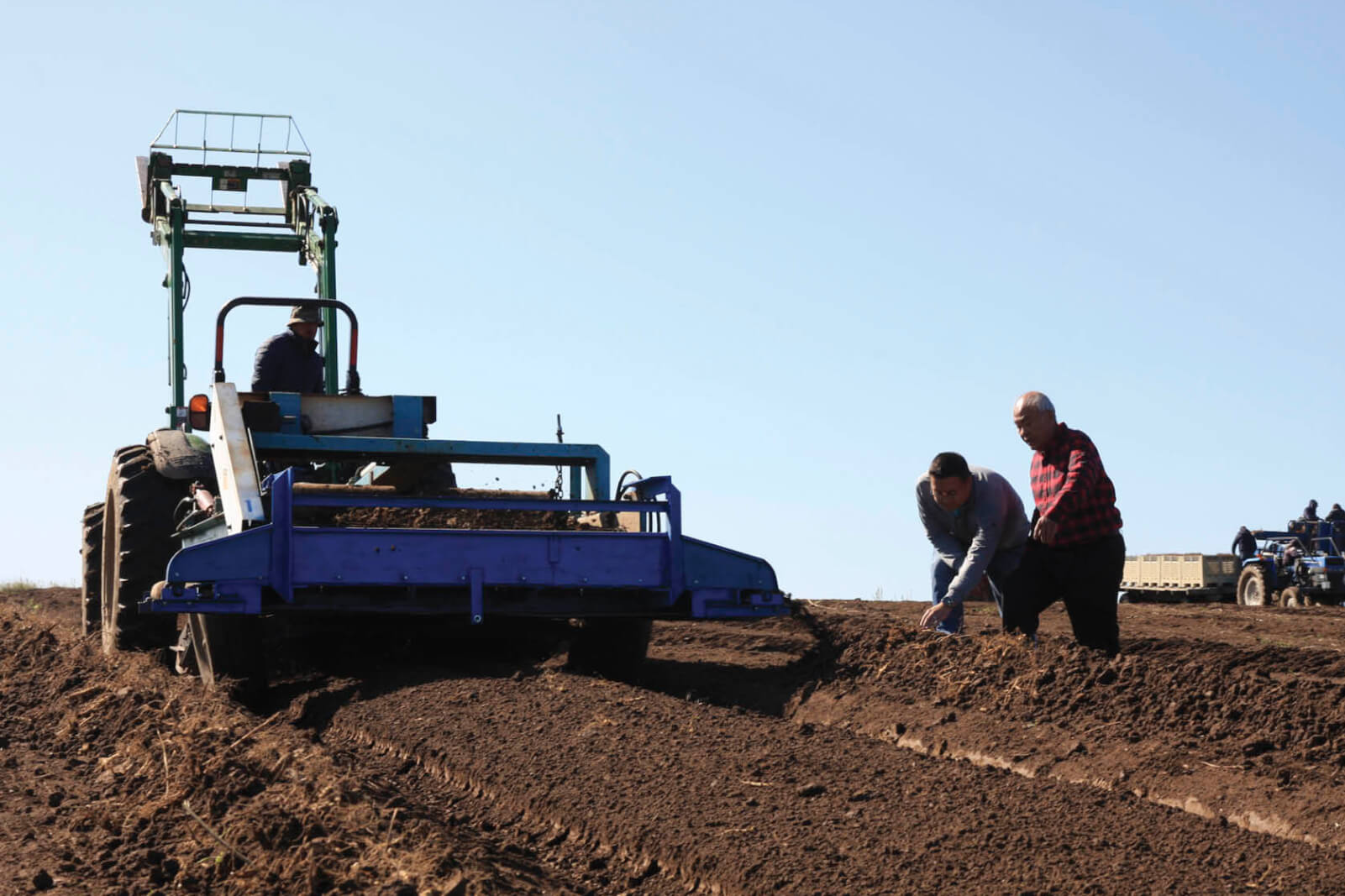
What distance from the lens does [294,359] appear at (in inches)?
372

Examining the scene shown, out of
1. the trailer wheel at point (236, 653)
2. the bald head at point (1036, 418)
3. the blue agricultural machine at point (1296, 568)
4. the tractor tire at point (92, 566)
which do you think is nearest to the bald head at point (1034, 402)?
the bald head at point (1036, 418)

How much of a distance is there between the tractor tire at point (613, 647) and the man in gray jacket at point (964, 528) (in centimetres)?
177

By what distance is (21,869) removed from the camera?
179 inches

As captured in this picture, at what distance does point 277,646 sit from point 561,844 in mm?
4142

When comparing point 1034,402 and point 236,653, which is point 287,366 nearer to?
point 236,653

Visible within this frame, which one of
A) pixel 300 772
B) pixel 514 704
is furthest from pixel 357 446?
pixel 300 772

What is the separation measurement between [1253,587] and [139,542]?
19.4 meters

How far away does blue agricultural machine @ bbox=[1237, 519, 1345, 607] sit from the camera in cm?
2261

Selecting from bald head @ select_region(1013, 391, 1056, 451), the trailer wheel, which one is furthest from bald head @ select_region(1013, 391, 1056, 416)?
the trailer wheel

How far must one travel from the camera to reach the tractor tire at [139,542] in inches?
338

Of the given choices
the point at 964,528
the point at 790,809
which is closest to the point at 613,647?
the point at 964,528

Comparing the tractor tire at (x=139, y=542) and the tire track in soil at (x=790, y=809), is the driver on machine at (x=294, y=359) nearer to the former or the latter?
the tractor tire at (x=139, y=542)

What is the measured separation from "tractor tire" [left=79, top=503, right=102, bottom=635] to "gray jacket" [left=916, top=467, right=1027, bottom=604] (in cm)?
567

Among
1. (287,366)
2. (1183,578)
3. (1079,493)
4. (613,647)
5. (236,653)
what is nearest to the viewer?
(1079,493)
